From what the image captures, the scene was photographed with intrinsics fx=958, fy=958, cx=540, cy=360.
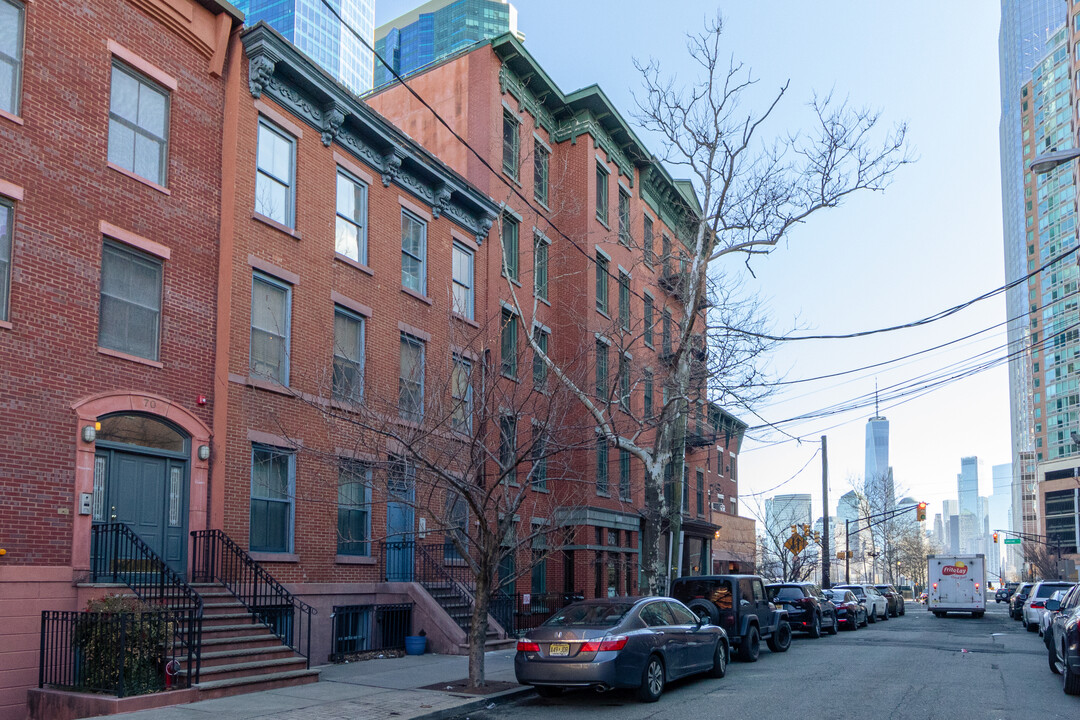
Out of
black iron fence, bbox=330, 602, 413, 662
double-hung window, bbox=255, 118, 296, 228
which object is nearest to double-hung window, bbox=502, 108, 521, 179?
double-hung window, bbox=255, 118, 296, 228

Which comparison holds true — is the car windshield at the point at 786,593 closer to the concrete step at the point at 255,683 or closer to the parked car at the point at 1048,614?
the parked car at the point at 1048,614

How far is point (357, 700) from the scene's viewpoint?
42.5ft

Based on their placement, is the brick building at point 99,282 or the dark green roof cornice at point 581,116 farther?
the dark green roof cornice at point 581,116

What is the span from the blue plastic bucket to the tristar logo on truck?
28.0m

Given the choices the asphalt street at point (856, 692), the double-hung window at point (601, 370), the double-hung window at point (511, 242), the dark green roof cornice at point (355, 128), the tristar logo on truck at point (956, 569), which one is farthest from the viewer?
the tristar logo on truck at point (956, 569)

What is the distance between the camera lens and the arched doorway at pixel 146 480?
47.8 ft

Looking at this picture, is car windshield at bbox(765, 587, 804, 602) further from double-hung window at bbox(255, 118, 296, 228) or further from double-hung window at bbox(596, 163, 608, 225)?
double-hung window at bbox(255, 118, 296, 228)

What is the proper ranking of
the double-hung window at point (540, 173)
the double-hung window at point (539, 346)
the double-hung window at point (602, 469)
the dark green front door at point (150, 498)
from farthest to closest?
Result: 1. the double-hung window at point (602, 469)
2. the double-hung window at point (540, 173)
3. the double-hung window at point (539, 346)
4. the dark green front door at point (150, 498)

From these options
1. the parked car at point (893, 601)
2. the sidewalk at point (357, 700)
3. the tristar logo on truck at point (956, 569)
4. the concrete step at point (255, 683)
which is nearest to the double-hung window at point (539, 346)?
the sidewalk at point (357, 700)

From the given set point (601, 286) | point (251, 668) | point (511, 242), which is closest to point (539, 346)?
point (511, 242)

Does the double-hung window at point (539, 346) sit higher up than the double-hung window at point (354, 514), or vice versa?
the double-hung window at point (539, 346)

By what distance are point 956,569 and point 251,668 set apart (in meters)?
33.5

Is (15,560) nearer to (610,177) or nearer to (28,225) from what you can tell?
(28,225)

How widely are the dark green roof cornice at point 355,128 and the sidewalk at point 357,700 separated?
1069 centimetres
